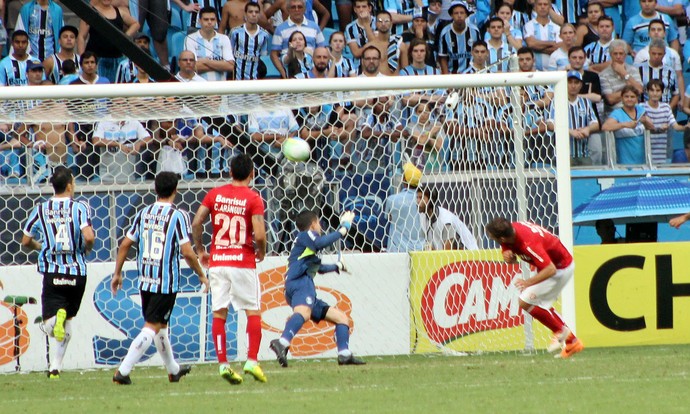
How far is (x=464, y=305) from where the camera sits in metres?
11.9

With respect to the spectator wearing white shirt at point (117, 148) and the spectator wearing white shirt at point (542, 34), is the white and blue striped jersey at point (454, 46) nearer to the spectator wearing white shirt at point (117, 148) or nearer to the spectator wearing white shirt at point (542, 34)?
the spectator wearing white shirt at point (542, 34)

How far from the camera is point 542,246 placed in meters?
10.4

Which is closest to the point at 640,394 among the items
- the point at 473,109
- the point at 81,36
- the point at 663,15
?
the point at 473,109

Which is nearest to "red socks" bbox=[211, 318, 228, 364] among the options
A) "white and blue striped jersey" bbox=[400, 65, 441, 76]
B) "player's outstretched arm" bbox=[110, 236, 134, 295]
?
"player's outstretched arm" bbox=[110, 236, 134, 295]

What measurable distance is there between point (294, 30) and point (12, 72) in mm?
3847

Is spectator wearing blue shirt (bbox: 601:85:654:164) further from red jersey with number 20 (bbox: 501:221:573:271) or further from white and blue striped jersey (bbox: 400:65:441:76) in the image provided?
red jersey with number 20 (bbox: 501:221:573:271)

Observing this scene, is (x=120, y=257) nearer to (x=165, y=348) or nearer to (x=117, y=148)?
(x=165, y=348)

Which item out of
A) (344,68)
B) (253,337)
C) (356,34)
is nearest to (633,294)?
(253,337)

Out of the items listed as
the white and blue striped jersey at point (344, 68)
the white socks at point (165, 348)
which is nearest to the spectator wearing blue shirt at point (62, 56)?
the white and blue striped jersey at point (344, 68)

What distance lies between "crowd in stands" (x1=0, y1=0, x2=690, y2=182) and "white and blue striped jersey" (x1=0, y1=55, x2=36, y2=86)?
0.06 ft

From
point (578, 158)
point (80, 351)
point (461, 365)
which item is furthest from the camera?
point (578, 158)

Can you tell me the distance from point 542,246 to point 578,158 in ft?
16.2

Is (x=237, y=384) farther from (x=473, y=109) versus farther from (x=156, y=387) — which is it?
(x=473, y=109)

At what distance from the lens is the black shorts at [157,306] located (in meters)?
9.22
